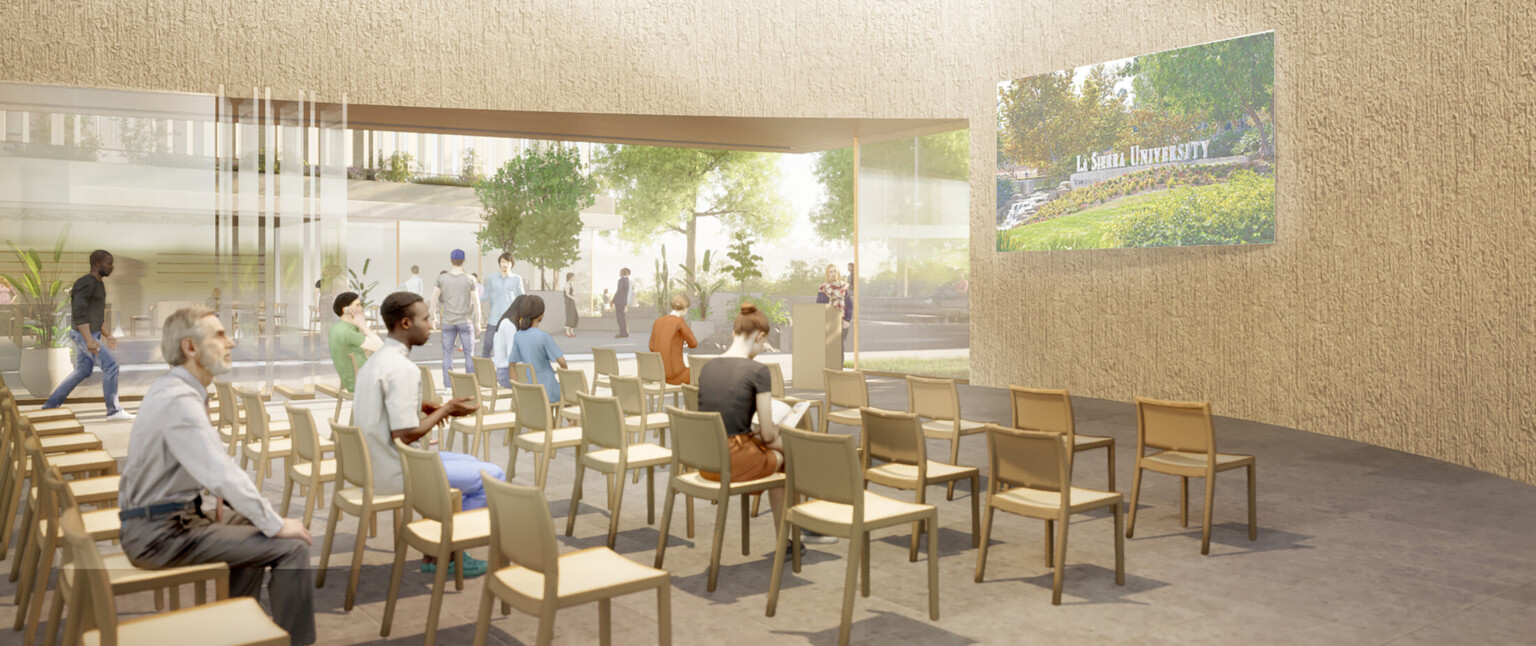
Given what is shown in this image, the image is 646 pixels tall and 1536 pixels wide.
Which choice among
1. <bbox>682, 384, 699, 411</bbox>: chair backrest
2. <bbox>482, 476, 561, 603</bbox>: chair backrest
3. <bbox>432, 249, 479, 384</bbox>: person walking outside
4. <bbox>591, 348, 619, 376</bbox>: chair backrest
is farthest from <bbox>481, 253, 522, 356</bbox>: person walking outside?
<bbox>482, 476, 561, 603</bbox>: chair backrest

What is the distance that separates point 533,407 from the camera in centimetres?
593

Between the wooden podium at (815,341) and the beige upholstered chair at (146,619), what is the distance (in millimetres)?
9646

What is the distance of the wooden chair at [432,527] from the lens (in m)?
3.53

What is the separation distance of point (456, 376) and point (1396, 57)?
7718mm

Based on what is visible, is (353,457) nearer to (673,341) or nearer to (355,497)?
(355,497)

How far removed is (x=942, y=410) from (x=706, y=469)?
2.20m

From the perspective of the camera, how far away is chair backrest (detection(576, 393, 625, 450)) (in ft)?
17.2

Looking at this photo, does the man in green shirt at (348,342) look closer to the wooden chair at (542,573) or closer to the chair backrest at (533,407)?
the chair backrest at (533,407)

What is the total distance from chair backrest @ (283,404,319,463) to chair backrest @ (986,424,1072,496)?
9.96 ft

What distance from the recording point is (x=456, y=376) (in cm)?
711

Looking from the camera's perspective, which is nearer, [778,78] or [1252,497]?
[1252,497]

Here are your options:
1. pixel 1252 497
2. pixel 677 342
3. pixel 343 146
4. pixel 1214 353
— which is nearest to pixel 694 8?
pixel 343 146

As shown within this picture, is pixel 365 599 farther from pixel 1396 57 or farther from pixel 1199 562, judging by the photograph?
pixel 1396 57

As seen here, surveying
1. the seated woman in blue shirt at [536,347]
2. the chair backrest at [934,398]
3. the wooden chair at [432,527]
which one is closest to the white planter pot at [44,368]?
the seated woman in blue shirt at [536,347]
